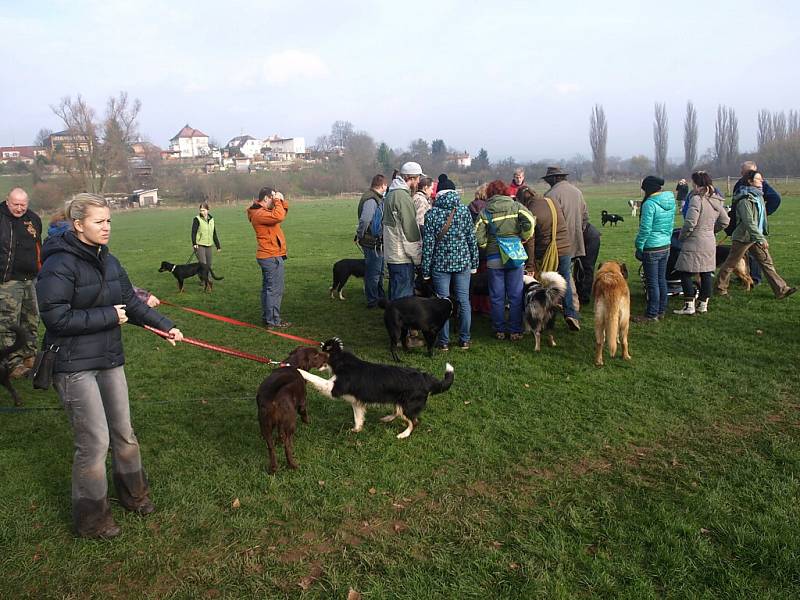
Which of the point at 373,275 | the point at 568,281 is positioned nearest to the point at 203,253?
the point at 373,275

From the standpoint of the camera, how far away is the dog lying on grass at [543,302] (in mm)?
6617

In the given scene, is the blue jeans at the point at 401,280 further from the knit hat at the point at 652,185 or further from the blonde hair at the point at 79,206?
the blonde hair at the point at 79,206

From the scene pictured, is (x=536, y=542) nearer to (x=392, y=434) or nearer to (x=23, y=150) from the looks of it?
(x=392, y=434)

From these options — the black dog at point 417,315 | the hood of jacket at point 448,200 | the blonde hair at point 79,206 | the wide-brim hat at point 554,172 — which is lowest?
the black dog at point 417,315

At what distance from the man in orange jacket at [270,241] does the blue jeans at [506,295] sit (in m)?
3.09

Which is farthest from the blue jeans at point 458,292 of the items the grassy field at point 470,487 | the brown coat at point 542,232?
the brown coat at point 542,232

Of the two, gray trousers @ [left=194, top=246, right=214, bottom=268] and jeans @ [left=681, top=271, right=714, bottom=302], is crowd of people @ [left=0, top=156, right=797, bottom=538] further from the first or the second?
gray trousers @ [left=194, top=246, right=214, bottom=268]

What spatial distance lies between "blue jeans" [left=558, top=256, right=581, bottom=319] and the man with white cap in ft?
6.66

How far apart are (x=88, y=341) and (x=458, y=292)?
4385 mm

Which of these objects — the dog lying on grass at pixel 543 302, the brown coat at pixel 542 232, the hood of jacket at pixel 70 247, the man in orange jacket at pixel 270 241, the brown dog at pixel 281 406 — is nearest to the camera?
the hood of jacket at pixel 70 247

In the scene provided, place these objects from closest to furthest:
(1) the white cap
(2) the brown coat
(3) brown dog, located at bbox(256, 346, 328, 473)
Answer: (3) brown dog, located at bbox(256, 346, 328, 473) → (1) the white cap → (2) the brown coat

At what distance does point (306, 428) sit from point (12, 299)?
407cm

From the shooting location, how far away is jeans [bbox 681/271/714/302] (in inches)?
308

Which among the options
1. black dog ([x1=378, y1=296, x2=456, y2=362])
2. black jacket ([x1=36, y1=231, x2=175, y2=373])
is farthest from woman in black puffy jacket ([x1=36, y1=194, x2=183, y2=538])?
black dog ([x1=378, y1=296, x2=456, y2=362])
